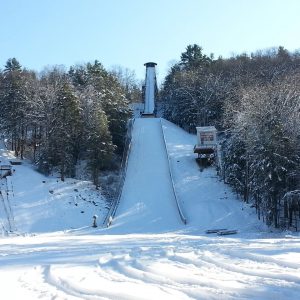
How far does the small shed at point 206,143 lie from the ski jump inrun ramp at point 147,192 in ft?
11.8

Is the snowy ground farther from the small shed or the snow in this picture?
the snow

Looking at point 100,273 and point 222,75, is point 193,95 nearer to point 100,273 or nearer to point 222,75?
point 222,75

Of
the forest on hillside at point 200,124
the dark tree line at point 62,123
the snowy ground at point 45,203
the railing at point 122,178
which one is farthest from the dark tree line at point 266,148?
the dark tree line at point 62,123

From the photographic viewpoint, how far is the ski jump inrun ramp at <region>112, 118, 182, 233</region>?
105 feet

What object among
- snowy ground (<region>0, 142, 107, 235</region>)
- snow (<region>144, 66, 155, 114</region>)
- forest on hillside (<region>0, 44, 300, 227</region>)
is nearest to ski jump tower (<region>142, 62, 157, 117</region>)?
snow (<region>144, 66, 155, 114</region>)

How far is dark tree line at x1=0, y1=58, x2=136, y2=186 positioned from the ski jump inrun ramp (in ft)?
8.92

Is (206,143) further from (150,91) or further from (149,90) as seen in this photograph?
(149,90)

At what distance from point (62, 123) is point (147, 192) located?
9163 mm

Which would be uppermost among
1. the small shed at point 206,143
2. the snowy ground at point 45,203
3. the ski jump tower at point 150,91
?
the ski jump tower at point 150,91

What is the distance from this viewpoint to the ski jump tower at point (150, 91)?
79.8 m

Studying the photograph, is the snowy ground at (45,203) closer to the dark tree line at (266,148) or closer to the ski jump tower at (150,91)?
the dark tree line at (266,148)

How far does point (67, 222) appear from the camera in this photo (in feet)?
104

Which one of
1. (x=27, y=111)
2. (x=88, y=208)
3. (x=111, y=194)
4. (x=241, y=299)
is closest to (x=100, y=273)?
(x=241, y=299)

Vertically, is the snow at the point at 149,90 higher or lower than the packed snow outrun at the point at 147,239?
higher
